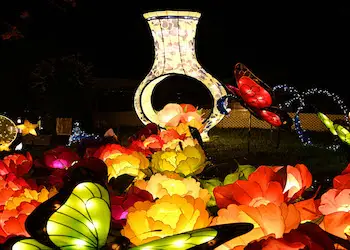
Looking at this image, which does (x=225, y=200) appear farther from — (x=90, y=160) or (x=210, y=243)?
(x=90, y=160)

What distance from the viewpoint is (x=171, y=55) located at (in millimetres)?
10062

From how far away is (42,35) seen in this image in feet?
63.5

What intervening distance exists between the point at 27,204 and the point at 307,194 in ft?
2.91

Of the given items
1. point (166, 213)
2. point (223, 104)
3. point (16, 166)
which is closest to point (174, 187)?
point (166, 213)

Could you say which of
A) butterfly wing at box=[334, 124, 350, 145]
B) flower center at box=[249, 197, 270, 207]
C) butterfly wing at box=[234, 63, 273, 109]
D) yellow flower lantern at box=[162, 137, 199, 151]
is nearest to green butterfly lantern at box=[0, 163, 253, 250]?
flower center at box=[249, 197, 270, 207]

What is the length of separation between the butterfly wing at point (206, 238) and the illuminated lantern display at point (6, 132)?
856 centimetres

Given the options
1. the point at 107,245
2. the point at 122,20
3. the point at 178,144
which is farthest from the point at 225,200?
the point at 122,20

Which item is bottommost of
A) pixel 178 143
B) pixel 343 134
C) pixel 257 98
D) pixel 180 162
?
pixel 257 98

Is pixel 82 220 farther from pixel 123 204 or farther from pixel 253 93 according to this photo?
pixel 253 93

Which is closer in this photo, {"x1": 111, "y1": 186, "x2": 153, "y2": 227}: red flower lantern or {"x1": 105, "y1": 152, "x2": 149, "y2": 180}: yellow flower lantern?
{"x1": 111, "y1": 186, "x2": 153, "y2": 227}: red flower lantern

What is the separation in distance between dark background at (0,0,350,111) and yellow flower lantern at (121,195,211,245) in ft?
54.2

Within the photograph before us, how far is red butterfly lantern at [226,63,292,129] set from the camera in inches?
328

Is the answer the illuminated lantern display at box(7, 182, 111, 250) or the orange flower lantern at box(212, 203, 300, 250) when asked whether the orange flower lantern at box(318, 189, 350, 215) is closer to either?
the orange flower lantern at box(212, 203, 300, 250)

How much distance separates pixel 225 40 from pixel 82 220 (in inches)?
808
